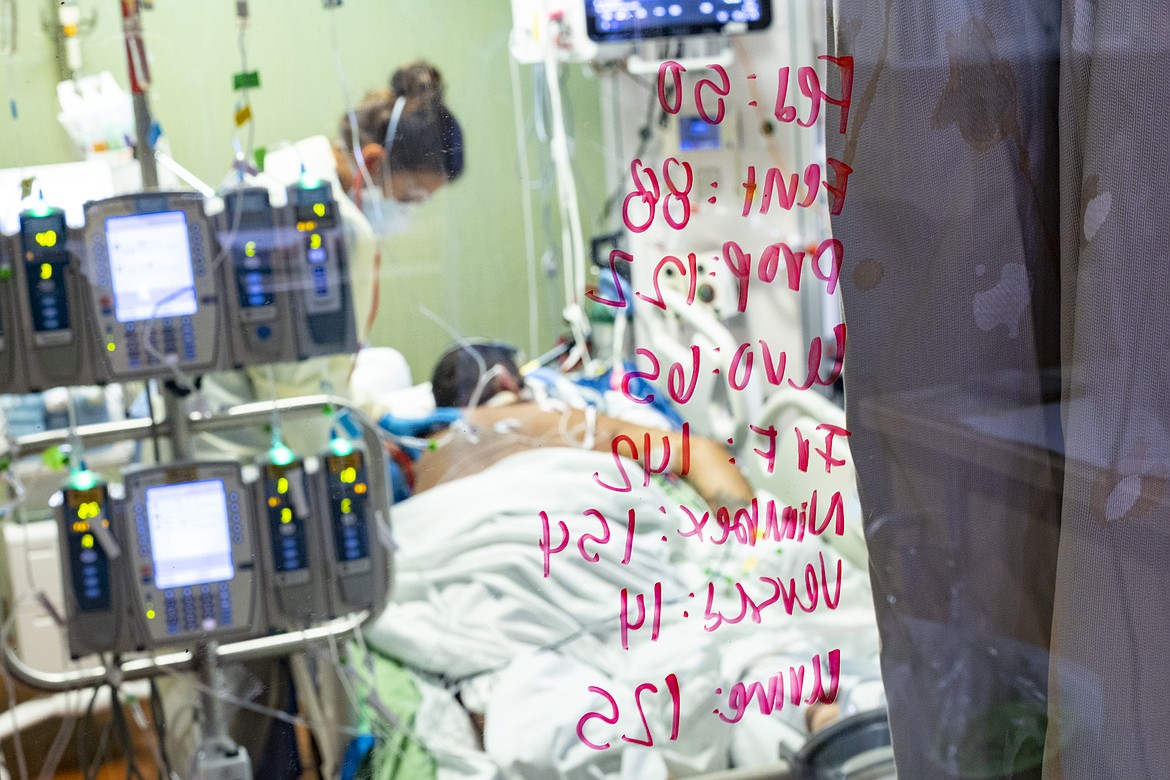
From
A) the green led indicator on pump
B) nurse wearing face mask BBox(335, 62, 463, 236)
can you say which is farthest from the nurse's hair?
the green led indicator on pump

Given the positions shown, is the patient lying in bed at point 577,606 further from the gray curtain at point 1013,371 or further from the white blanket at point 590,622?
the gray curtain at point 1013,371

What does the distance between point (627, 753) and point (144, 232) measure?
73 centimetres

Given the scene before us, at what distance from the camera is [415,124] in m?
1.14

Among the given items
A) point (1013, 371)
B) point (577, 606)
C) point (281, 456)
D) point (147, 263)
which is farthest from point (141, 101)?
point (1013, 371)

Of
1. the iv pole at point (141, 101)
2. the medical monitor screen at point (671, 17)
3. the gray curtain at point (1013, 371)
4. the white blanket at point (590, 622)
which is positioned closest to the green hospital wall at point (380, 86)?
the iv pole at point (141, 101)

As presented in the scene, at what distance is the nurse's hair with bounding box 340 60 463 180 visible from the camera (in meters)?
1.12

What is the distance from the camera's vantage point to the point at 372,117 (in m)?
1.15

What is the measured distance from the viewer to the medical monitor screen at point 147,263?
3.39 feet

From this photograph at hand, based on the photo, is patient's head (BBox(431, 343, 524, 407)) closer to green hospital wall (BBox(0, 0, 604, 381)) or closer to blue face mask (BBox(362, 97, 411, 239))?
green hospital wall (BBox(0, 0, 604, 381))

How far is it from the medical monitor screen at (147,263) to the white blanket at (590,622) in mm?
362

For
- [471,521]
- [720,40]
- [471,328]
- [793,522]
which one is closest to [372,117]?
[471,328]

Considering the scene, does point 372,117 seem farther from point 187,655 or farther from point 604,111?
point 187,655

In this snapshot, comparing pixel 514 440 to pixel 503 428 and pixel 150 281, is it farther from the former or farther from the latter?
pixel 150 281

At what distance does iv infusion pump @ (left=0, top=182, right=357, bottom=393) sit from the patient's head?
18cm
